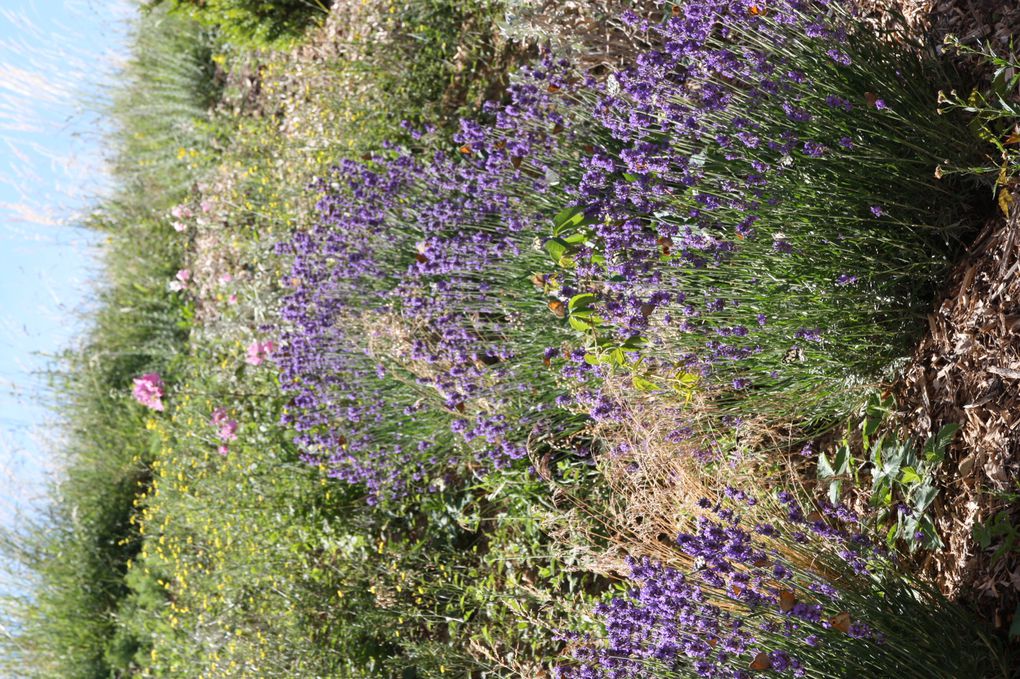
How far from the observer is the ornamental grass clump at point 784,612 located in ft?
7.00

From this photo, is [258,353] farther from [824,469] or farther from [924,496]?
[924,496]

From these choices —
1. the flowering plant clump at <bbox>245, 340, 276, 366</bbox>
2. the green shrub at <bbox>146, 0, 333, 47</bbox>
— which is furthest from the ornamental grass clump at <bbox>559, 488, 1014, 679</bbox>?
the green shrub at <bbox>146, 0, 333, 47</bbox>

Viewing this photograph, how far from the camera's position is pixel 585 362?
3.22 meters

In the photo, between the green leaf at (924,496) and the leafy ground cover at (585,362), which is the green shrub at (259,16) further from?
the green leaf at (924,496)

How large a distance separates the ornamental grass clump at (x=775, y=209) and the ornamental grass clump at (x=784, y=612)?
44 centimetres

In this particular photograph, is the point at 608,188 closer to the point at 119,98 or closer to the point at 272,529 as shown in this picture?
the point at 272,529

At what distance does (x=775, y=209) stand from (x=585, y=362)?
952 mm

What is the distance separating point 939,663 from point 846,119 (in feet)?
4.75

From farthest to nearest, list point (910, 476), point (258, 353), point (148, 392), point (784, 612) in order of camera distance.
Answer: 1. point (148, 392)
2. point (258, 353)
3. point (910, 476)
4. point (784, 612)

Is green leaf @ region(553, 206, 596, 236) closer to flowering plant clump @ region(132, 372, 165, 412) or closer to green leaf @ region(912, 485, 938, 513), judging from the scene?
green leaf @ region(912, 485, 938, 513)

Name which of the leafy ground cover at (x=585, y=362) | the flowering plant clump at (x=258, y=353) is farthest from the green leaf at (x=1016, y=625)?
the flowering plant clump at (x=258, y=353)

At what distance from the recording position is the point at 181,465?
248 inches

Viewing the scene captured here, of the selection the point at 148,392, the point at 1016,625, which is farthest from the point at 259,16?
the point at 1016,625

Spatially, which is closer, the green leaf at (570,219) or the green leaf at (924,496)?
the green leaf at (924,496)
